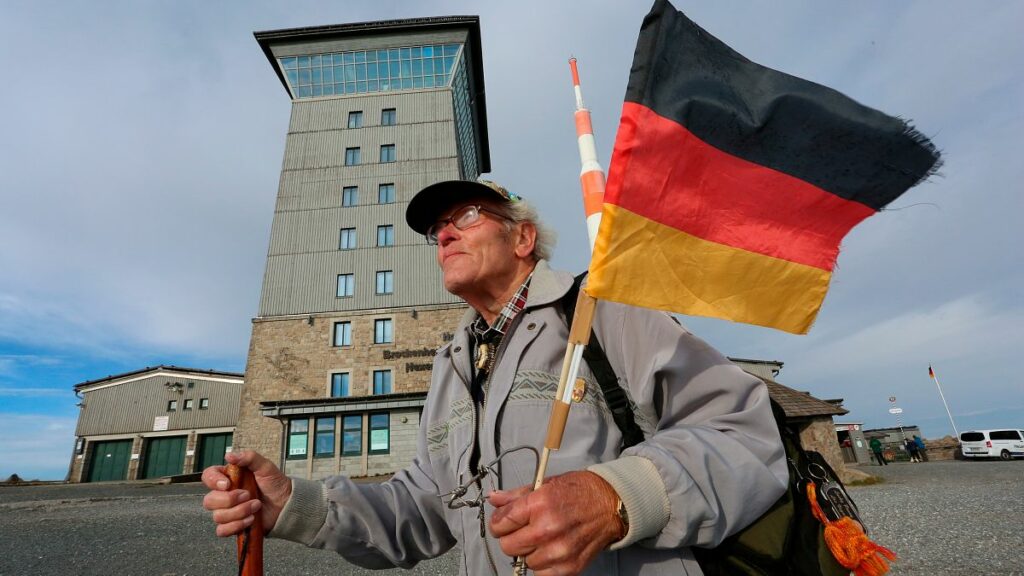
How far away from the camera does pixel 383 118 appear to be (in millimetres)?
34375

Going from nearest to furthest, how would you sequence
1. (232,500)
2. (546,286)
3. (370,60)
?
(232,500) < (546,286) < (370,60)

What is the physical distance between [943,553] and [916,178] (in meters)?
7.16

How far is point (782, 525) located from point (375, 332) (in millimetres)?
29006

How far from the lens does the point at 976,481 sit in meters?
14.8

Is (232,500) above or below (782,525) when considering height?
above

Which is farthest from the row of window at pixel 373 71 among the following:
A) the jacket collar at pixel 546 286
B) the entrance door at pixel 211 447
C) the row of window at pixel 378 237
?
the jacket collar at pixel 546 286

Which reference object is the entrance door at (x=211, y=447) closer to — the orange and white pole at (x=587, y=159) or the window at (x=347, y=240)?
the window at (x=347, y=240)

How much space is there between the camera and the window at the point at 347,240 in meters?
31.0

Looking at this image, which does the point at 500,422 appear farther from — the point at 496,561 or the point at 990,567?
the point at 990,567

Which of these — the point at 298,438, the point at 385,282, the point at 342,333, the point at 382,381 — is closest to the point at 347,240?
the point at 385,282

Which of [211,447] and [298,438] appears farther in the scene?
[211,447]

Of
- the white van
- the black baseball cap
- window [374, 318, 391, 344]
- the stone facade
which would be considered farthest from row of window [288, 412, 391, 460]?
the white van

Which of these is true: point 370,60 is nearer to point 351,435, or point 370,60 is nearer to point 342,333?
point 342,333

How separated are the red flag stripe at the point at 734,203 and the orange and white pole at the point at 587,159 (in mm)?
2279
